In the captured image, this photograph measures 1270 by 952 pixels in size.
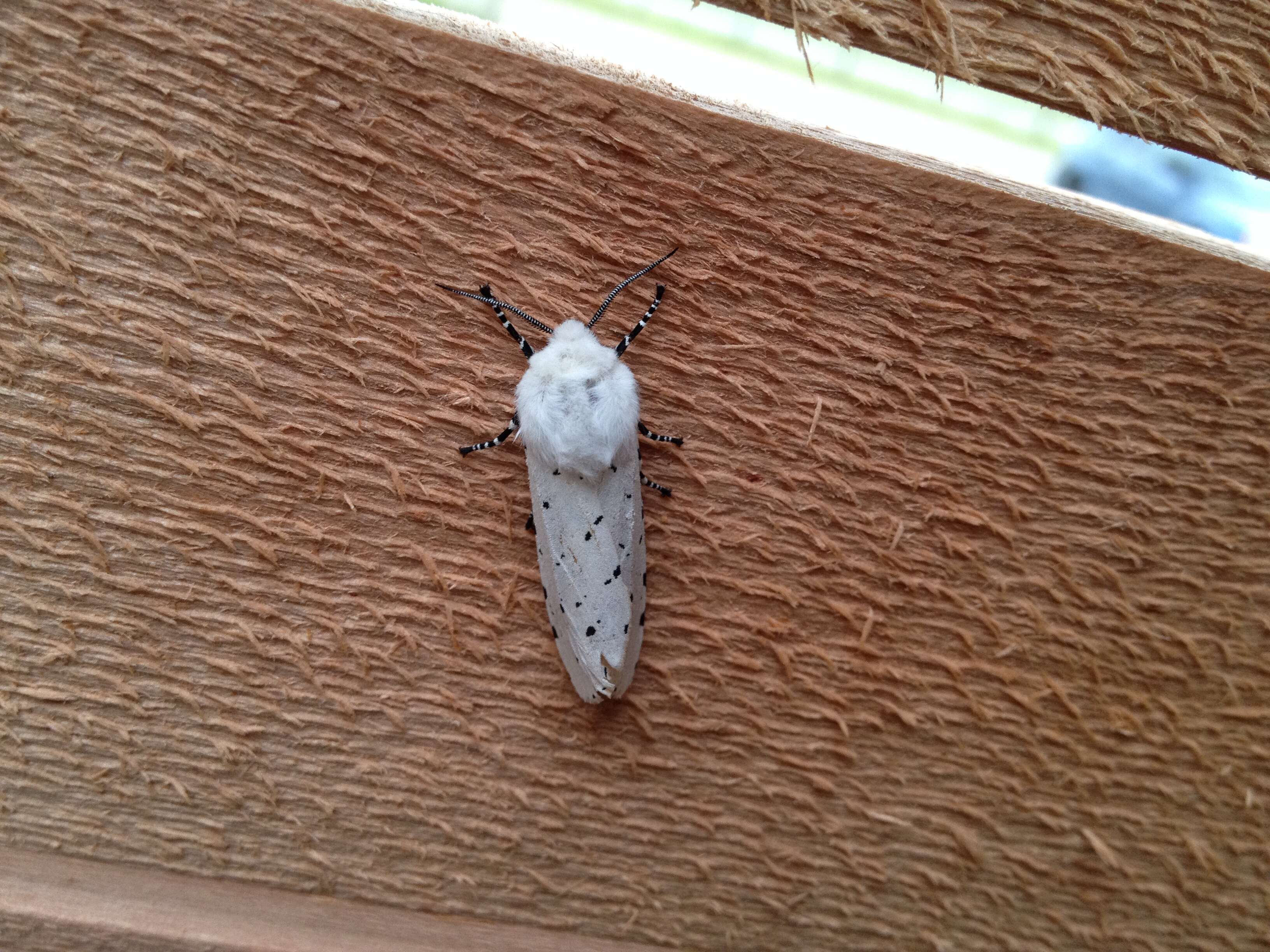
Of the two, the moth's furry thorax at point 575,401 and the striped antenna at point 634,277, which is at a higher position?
the striped antenna at point 634,277

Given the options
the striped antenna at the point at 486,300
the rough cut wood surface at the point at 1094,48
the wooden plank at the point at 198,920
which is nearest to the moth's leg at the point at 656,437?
the striped antenna at the point at 486,300

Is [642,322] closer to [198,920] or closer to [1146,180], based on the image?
[198,920]

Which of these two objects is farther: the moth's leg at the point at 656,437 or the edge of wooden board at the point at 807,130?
the moth's leg at the point at 656,437

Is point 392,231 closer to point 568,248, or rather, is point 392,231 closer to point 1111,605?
point 568,248

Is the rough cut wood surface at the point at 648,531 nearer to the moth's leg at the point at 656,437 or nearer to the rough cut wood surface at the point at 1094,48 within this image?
the moth's leg at the point at 656,437

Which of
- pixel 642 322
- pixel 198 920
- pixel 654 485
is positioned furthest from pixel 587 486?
pixel 198 920

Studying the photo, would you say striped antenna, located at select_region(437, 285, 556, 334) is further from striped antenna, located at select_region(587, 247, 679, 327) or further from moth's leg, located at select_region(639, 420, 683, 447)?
moth's leg, located at select_region(639, 420, 683, 447)
